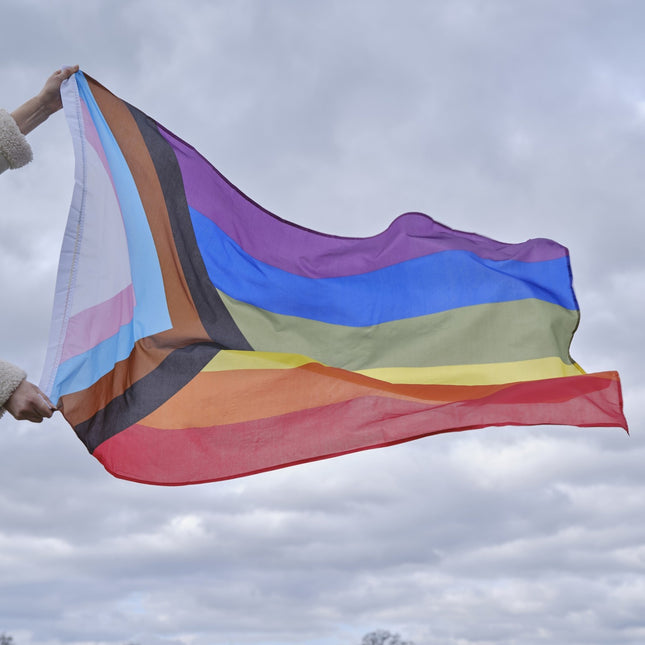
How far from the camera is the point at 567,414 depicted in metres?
8.63

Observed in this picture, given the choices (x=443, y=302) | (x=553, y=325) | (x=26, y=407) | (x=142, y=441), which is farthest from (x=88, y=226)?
(x=553, y=325)

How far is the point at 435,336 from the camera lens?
34.8 feet

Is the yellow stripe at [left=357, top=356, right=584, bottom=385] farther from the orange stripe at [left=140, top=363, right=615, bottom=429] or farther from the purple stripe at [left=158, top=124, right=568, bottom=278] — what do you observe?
the purple stripe at [left=158, top=124, right=568, bottom=278]

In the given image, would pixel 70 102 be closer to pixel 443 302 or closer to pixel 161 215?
pixel 161 215

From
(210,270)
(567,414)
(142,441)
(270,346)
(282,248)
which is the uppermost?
(282,248)

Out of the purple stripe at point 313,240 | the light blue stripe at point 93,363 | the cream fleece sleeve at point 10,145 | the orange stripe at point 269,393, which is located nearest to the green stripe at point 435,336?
the orange stripe at point 269,393

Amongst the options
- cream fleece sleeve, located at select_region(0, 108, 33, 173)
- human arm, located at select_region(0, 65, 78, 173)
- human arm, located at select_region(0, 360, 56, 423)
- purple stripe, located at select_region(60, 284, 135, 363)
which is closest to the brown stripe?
purple stripe, located at select_region(60, 284, 135, 363)

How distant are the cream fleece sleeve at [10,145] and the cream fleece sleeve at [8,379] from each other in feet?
7.29

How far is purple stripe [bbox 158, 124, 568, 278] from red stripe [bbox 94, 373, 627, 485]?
243 cm

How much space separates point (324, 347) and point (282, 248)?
4.38 ft

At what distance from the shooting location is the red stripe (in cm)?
836

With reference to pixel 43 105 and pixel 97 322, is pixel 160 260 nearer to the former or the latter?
pixel 97 322

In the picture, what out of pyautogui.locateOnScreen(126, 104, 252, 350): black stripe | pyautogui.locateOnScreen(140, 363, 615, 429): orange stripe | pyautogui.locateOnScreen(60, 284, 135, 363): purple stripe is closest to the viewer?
pyautogui.locateOnScreen(60, 284, 135, 363): purple stripe

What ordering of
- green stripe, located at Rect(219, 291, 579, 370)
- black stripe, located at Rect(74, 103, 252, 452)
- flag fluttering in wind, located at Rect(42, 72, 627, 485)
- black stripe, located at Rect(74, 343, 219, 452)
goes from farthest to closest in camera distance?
green stripe, located at Rect(219, 291, 579, 370), black stripe, located at Rect(74, 103, 252, 452), flag fluttering in wind, located at Rect(42, 72, 627, 485), black stripe, located at Rect(74, 343, 219, 452)
